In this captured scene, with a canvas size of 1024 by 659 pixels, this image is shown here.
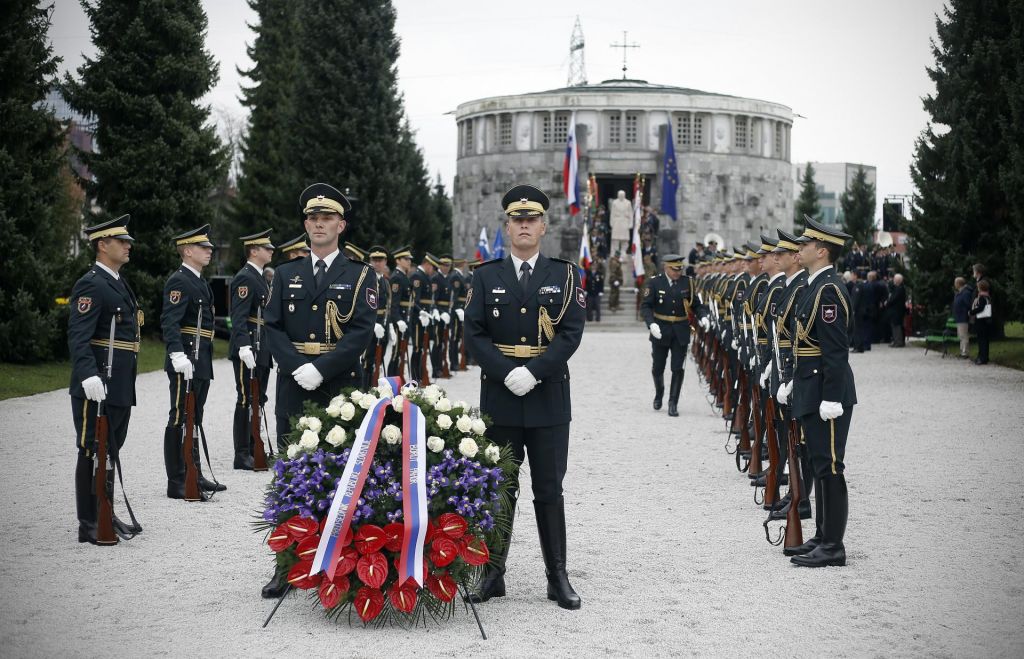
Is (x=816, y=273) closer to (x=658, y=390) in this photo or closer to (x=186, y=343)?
(x=186, y=343)

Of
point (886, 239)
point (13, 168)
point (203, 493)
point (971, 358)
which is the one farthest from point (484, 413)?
point (886, 239)

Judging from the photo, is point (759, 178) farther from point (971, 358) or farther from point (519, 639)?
point (519, 639)

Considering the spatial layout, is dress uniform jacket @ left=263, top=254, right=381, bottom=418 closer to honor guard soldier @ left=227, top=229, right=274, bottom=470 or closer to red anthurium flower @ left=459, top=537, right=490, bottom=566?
red anthurium flower @ left=459, top=537, right=490, bottom=566

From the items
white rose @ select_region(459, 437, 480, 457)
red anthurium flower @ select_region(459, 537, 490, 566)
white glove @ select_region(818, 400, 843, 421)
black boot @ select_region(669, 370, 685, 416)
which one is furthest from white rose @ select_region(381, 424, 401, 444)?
black boot @ select_region(669, 370, 685, 416)

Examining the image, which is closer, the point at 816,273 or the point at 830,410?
the point at 830,410

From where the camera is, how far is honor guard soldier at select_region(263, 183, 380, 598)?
7723 millimetres

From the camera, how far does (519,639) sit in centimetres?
616

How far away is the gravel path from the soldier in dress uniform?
470 millimetres

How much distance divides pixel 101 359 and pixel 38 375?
1455 cm

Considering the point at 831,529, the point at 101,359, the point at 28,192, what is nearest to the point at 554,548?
the point at 831,529

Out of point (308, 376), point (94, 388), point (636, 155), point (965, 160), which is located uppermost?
point (636, 155)

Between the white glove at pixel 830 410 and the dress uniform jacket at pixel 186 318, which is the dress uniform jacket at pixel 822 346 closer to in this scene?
the white glove at pixel 830 410

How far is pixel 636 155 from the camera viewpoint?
5912 cm

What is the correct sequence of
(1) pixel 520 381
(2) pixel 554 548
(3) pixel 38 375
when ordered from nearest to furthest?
(1) pixel 520 381 < (2) pixel 554 548 < (3) pixel 38 375
